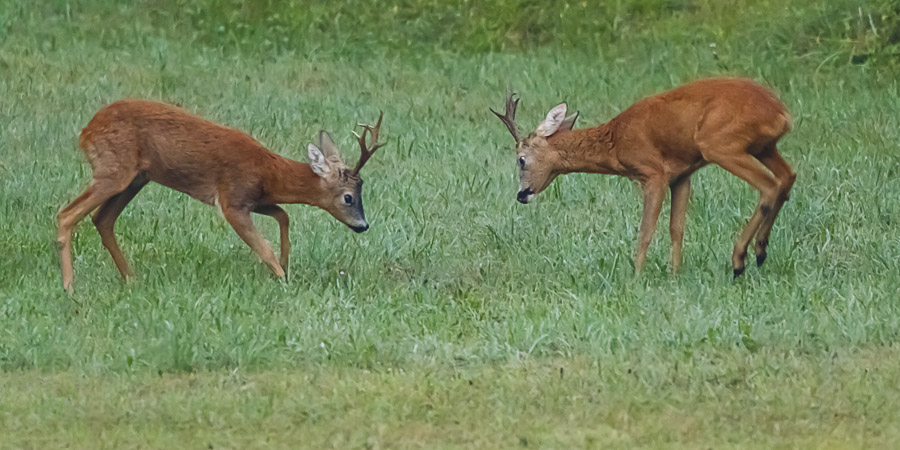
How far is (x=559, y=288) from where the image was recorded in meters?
8.62

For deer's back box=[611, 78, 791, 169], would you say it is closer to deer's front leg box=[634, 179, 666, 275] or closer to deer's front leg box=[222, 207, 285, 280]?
deer's front leg box=[634, 179, 666, 275]

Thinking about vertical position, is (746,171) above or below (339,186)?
above

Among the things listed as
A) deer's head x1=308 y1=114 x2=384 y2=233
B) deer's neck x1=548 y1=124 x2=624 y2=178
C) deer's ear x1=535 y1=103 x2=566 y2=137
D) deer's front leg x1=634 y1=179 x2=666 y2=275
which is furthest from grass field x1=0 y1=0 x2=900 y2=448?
deer's ear x1=535 y1=103 x2=566 y2=137

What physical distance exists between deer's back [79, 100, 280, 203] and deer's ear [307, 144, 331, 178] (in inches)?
10.8

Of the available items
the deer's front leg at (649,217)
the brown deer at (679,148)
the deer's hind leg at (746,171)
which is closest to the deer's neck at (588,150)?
the brown deer at (679,148)

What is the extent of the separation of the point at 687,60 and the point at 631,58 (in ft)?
2.52

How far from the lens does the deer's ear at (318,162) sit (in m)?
9.36

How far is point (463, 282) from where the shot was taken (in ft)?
29.4

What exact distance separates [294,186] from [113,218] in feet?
→ 3.86

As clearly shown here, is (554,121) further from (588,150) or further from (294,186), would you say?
(294,186)

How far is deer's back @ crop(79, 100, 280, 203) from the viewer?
9078 millimetres

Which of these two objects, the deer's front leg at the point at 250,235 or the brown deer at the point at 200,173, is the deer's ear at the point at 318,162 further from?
the deer's front leg at the point at 250,235

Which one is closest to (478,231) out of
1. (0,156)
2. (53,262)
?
(53,262)

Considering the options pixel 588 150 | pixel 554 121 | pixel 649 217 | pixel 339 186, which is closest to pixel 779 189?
pixel 649 217
